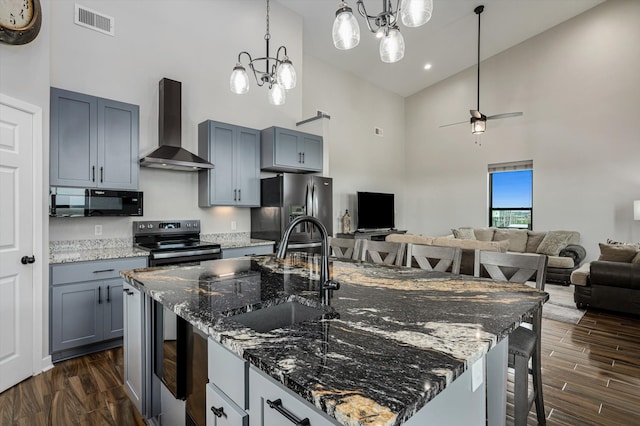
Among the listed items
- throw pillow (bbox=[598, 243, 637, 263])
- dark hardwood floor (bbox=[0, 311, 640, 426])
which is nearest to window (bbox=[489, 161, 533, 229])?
throw pillow (bbox=[598, 243, 637, 263])

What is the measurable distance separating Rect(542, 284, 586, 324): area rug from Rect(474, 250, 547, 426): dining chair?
95.5 inches

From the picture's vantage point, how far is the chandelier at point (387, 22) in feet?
5.22

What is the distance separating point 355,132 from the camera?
287 inches

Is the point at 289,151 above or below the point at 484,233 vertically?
above

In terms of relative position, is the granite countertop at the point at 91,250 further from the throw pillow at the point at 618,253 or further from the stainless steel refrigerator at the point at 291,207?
the throw pillow at the point at 618,253

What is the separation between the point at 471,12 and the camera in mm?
5871

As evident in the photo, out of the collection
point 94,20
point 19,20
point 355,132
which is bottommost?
point 19,20

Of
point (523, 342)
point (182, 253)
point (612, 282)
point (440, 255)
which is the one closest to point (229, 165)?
point (182, 253)

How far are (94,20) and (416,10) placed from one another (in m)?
3.59

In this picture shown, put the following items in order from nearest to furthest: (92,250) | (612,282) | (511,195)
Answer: (92,250), (612,282), (511,195)

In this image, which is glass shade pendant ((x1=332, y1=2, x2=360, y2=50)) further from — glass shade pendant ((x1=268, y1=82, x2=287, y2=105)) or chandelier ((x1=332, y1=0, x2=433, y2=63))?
glass shade pendant ((x1=268, y1=82, x2=287, y2=105))

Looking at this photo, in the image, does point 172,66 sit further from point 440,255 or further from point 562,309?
point 562,309

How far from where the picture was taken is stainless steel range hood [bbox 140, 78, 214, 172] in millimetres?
3654

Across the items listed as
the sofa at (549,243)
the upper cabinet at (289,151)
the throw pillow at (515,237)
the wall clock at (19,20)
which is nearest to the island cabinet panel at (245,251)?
the upper cabinet at (289,151)
